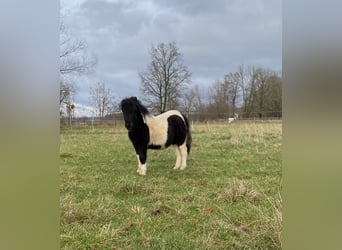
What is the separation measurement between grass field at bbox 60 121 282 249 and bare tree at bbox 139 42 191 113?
174 centimetres

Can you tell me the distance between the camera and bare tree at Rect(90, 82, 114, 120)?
18.2 ft

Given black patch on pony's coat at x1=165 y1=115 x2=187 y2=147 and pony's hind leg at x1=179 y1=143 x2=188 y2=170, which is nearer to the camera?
pony's hind leg at x1=179 y1=143 x2=188 y2=170

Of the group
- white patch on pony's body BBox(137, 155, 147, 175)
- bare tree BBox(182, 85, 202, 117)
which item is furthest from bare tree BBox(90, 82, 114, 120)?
white patch on pony's body BBox(137, 155, 147, 175)

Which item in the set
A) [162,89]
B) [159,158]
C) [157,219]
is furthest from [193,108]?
[157,219]

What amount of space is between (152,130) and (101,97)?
6.31 ft

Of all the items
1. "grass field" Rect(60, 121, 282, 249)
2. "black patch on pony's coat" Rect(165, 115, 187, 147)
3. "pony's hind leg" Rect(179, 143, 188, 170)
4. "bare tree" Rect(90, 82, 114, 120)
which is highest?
"bare tree" Rect(90, 82, 114, 120)

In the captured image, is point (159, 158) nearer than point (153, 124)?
No

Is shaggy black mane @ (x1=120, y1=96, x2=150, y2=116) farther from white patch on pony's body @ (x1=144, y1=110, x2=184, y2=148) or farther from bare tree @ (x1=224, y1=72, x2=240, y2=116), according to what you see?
bare tree @ (x1=224, y1=72, x2=240, y2=116)

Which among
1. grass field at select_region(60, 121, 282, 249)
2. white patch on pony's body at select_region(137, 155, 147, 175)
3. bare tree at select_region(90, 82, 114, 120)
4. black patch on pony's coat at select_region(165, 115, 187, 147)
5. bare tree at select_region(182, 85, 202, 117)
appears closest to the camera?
grass field at select_region(60, 121, 282, 249)

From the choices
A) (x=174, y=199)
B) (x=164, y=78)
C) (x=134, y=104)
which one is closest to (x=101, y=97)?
(x=164, y=78)

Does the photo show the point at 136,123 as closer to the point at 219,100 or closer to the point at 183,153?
the point at 183,153
